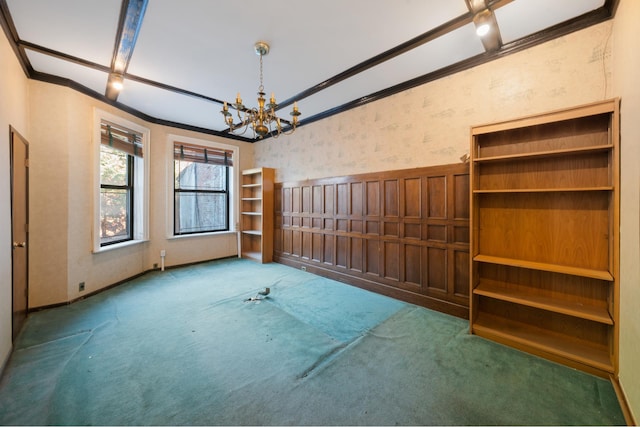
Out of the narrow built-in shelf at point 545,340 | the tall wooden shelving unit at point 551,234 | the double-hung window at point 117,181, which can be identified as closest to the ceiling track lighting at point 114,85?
the double-hung window at point 117,181

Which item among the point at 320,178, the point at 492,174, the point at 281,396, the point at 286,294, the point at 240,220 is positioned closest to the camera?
the point at 281,396

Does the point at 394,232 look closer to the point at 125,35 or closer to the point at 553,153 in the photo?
the point at 553,153

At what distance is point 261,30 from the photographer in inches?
92.0

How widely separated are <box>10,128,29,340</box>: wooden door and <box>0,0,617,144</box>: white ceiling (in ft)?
3.38

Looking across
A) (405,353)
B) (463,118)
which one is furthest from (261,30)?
(405,353)

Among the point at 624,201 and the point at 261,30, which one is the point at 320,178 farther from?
the point at 624,201

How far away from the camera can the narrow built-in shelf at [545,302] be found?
1.94 m

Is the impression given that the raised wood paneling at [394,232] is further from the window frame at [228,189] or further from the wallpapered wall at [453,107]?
the window frame at [228,189]

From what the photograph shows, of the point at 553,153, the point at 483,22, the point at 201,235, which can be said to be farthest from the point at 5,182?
the point at 553,153

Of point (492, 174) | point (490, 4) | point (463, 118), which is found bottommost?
point (492, 174)

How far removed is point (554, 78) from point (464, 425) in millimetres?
3000

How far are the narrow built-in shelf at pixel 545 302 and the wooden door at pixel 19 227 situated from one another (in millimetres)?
4496

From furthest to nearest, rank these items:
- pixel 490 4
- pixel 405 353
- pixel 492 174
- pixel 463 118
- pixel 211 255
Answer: pixel 211 255 → pixel 463 118 → pixel 492 174 → pixel 405 353 → pixel 490 4

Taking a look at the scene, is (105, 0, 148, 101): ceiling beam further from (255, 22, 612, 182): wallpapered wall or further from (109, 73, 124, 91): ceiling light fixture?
(255, 22, 612, 182): wallpapered wall
